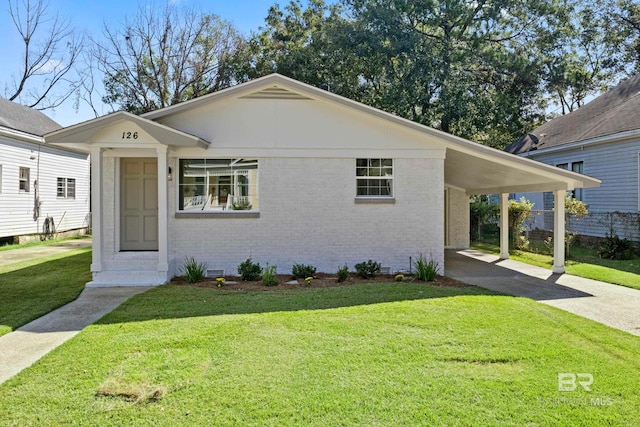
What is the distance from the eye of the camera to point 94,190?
9.04 meters

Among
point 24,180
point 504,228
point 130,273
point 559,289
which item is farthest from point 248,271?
point 24,180

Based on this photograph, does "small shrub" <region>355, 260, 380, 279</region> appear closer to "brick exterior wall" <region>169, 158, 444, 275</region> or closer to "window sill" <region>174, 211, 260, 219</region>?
"brick exterior wall" <region>169, 158, 444, 275</region>

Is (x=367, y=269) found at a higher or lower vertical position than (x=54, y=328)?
higher

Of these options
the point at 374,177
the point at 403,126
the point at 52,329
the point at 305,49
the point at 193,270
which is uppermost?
the point at 305,49

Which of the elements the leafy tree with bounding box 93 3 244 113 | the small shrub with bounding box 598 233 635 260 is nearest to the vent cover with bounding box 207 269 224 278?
the small shrub with bounding box 598 233 635 260

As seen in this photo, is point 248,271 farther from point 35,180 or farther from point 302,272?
point 35,180

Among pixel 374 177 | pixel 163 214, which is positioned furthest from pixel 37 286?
pixel 374 177

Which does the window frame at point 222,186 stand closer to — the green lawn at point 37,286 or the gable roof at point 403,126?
the gable roof at point 403,126

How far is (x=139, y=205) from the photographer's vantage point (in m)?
10.1

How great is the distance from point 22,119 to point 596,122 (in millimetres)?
22964

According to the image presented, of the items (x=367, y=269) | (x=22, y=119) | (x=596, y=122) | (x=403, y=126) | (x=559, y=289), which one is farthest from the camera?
(x=22, y=119)

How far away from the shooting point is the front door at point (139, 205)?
1007cm

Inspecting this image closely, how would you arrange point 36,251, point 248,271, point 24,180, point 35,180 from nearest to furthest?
1. point 248,271
2. point 36,251
3. point 24,180
4. point 35,180

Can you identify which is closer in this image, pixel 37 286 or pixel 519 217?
pixel 37 286
